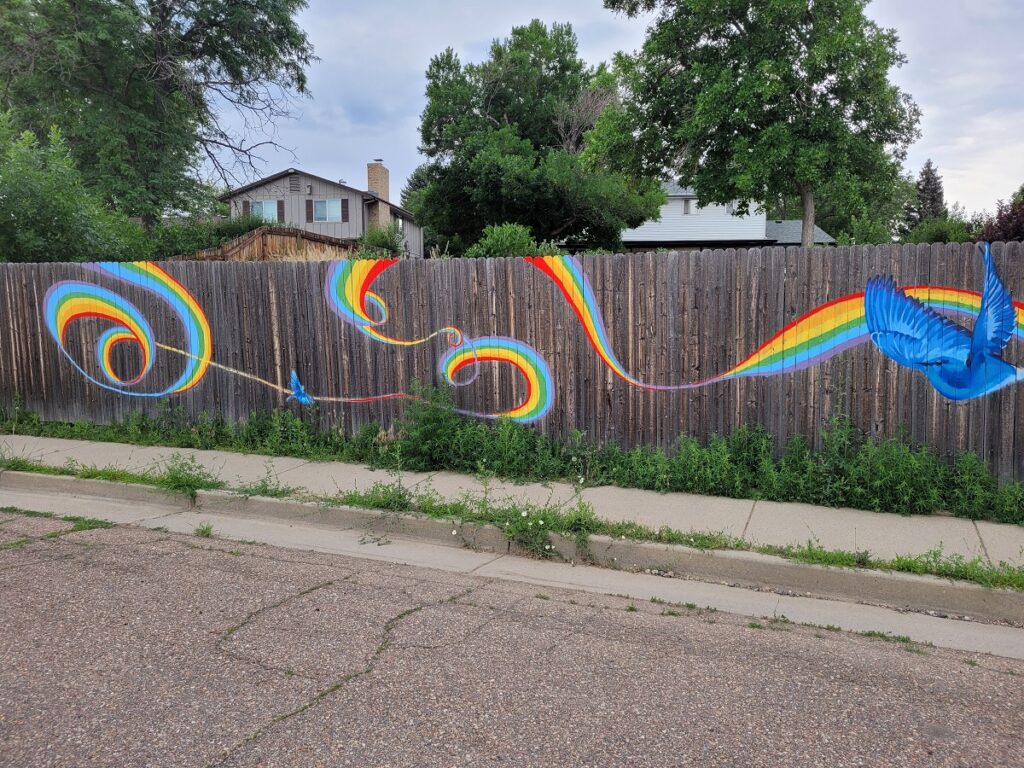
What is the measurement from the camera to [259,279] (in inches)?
358

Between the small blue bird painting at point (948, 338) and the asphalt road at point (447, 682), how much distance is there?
9.98 feet

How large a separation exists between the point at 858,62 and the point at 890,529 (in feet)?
60.8

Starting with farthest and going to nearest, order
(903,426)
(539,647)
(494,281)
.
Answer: (494,281), (903,426), (539,647)

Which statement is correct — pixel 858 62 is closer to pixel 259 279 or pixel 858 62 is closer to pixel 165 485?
pixel 259 279

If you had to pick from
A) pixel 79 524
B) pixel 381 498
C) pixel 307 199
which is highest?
pixel 307 199

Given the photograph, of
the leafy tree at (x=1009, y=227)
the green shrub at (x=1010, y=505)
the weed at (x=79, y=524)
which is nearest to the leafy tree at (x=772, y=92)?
the leafy tree at (x=1009, y=227)

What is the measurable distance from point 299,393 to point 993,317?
697 cm

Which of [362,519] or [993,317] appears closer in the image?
[993,317]

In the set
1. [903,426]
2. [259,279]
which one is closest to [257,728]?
[903,426]

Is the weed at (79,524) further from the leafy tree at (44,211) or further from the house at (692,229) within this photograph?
the house at (692,229)

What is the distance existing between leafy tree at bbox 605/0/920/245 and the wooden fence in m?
14.5

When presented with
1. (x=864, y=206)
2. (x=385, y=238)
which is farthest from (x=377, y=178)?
(x=864, y=206)

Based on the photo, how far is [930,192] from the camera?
65812mm

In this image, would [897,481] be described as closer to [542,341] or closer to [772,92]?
[542,341]
